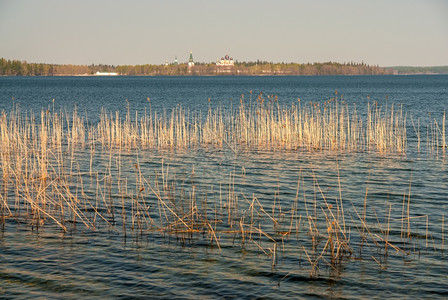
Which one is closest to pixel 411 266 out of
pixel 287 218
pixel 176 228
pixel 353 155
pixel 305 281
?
pixel 305 281

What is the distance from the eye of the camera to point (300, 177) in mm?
15055

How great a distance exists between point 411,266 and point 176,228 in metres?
3.98

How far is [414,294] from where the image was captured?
7250 millimetres

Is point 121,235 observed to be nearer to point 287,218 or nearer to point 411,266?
point 287,218

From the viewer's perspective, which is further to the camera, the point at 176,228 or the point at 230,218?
the point at 230,218

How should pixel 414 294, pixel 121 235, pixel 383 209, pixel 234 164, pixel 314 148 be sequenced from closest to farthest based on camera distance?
pixel 414 294, pixel 121 235, pixel 383 209, pixel 234 164, pixel 314 148

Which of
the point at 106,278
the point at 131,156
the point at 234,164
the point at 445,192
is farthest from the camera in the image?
the point at 131,156

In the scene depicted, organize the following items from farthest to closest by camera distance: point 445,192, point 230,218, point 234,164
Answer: point 234,164
point 445,192
point 230,218

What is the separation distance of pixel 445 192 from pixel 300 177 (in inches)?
147

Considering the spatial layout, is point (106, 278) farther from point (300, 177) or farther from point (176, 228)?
point (300, 177)

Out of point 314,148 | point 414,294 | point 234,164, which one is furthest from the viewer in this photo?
point 314,148

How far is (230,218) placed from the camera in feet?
35.0

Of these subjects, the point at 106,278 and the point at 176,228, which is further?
the point at 176,228

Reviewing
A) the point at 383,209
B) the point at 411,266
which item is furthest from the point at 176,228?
the point at 383,209
